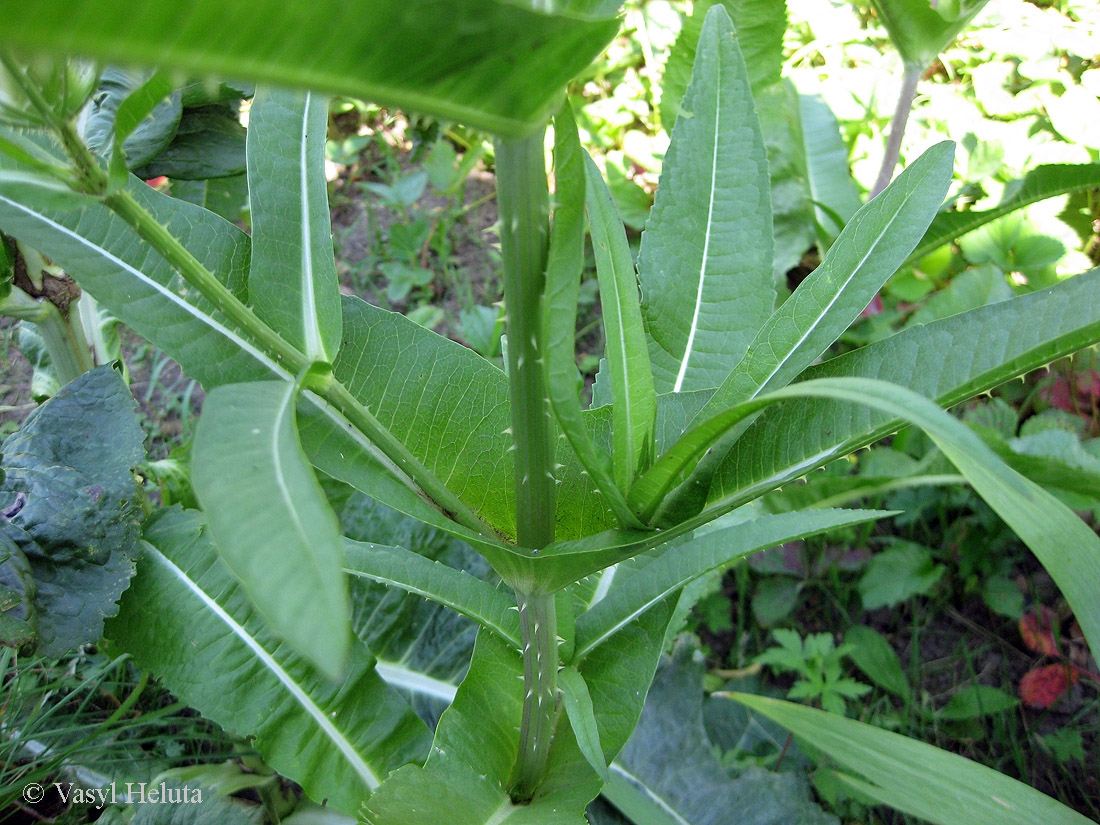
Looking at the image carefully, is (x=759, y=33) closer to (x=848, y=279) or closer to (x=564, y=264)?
(x=848, y=279)

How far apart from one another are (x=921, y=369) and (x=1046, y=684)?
121 cm

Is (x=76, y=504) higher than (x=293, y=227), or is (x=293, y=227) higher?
(x=293, y=227)

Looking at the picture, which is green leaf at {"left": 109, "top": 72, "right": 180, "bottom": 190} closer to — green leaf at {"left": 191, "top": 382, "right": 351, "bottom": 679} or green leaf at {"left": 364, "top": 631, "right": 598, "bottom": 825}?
green leaf at {"left": 191, "top": 382, "right": 351, "bottom": 679}

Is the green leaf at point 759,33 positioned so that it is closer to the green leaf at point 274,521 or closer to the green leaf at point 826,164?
the green leaf at point 826,164

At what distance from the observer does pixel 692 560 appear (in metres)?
0.76

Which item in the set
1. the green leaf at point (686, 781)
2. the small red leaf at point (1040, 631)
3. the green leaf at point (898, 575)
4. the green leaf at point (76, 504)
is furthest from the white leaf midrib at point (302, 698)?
the small red leaf at point (1040, 631)

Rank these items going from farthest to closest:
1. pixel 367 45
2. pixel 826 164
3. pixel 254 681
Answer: pixel 826 164 < pixel 254 681 < pixel 367 45

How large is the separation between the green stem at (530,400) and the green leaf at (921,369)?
0.52ft

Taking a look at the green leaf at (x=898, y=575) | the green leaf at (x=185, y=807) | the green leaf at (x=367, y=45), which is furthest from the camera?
the green leaf at (x=898, y=575)

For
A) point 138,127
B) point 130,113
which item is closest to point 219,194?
point 138,127

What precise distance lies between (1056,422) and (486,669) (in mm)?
1429

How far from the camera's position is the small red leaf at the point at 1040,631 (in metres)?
1.53

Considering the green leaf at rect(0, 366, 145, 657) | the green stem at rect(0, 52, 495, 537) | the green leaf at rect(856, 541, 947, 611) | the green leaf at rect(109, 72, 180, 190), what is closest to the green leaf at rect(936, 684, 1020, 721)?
the green leaf at rect(856, 541, 947, 611)

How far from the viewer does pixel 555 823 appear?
79cm
